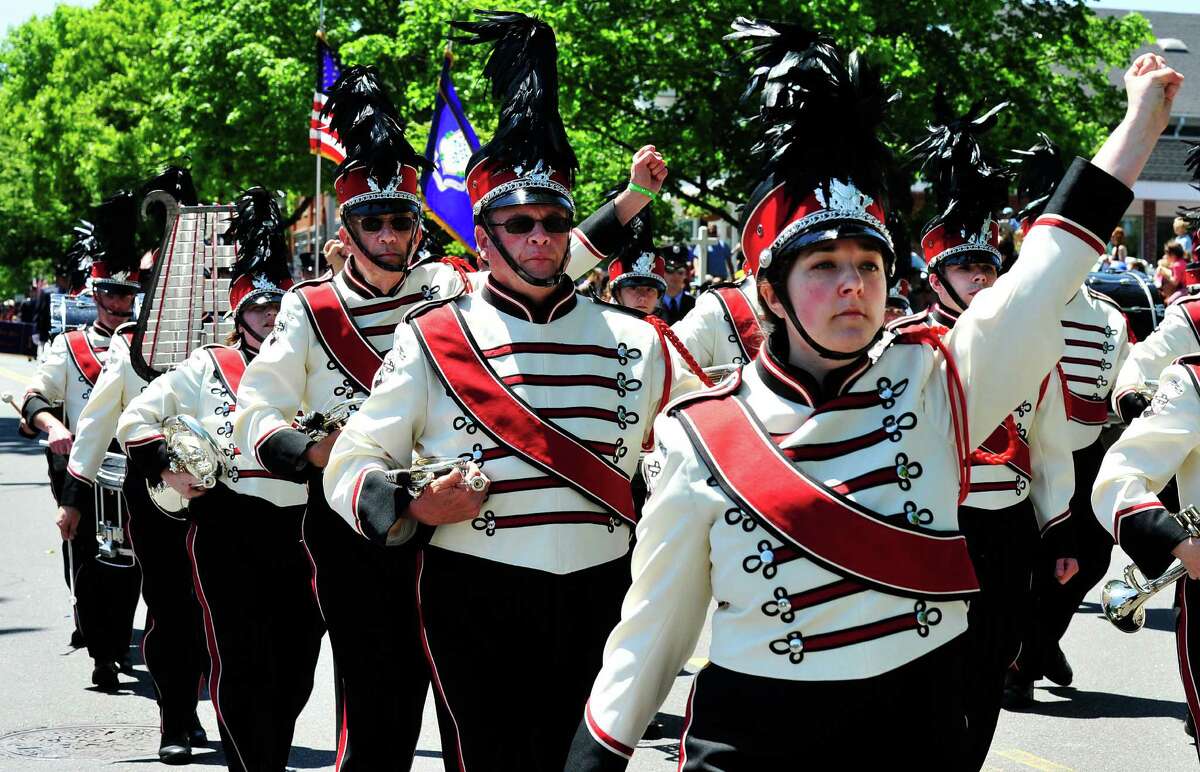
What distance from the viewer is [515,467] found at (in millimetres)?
4719

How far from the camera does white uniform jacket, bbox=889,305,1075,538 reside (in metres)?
6.61

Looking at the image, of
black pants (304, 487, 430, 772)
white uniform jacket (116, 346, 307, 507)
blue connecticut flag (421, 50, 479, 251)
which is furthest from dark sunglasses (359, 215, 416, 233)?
blue connecticut flag (421, 50, 479, 251)

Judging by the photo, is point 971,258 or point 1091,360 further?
point 1091,360

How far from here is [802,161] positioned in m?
3.37

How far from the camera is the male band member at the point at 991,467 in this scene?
6316 mm

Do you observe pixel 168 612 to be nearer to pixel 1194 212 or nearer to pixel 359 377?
pixel 359 377

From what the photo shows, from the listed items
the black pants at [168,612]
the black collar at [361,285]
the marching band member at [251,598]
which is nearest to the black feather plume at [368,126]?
the black collar at [361,285]

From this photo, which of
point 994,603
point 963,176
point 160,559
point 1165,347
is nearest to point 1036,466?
point 994,603

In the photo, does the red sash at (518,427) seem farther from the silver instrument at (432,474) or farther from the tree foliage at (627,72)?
the tree foliage at (627,72)

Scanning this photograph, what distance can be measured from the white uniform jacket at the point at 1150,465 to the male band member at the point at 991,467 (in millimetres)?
956

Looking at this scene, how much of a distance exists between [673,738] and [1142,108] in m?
5.60

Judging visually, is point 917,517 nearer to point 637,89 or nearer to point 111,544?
point 111,544

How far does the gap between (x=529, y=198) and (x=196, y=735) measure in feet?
13.4

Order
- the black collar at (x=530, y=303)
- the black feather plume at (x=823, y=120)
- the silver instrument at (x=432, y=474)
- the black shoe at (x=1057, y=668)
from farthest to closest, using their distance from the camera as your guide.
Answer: the black shoe at (x=1057, y=668) → the black collar at (x=530, y=303) → the silver instrument at (x=432, y=474) → the black feather plume at (x=823, y=120)
